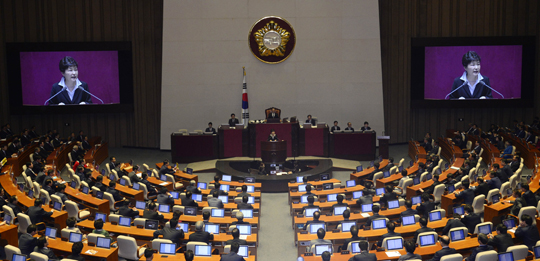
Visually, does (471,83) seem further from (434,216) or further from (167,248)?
(167,248)

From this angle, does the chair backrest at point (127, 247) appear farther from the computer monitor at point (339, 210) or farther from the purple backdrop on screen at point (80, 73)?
the purple backdrop on screen at point (80, 73)

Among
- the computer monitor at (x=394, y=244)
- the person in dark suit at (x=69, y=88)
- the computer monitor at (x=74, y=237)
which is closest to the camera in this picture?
the computer monitor at (x=394, y=244)

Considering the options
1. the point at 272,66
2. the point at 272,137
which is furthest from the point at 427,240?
the point at 272,66

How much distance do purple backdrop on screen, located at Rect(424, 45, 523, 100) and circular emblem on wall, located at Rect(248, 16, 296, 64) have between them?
629 cm

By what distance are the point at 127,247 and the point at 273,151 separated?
9.01 meters

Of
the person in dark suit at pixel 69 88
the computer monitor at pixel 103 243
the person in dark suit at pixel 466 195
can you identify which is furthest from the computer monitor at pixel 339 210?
the person in dark suit at pixel 69 88

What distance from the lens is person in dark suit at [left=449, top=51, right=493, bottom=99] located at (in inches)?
906

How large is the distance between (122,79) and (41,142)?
489cm

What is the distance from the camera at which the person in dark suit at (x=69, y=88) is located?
22719 mm

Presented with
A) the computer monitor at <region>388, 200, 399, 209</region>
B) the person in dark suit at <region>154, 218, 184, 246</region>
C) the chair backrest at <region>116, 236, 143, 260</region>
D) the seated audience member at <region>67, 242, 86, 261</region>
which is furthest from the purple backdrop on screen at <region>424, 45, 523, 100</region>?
the seated audience member at <region>67, 242, 86, 261</region>

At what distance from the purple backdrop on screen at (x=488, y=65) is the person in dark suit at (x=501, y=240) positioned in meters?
14.9

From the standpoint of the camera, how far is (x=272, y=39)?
2234 cm

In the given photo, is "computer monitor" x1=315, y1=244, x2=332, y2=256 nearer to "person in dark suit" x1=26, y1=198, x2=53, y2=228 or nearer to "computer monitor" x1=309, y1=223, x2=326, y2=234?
"computer monitor" x1=309, y1=223, x2=326, y2=234

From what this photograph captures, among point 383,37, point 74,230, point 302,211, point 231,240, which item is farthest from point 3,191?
point 383,37
